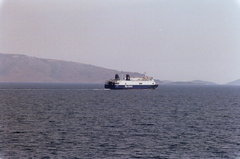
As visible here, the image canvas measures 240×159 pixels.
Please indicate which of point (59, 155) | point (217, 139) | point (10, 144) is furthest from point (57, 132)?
point (217, 139)

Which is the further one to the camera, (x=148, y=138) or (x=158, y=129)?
(x=158, y=129)

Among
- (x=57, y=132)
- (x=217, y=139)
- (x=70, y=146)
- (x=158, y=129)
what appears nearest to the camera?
(x=70, y=146)

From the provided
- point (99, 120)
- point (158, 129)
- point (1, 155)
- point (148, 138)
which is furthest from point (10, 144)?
point (99, 120)

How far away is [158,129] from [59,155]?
20679 mm

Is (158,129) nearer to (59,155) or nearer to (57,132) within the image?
(57,132)

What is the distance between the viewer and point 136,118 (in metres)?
72.6

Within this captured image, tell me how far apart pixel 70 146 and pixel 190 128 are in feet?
68.4

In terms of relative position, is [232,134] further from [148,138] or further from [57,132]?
[57,132]

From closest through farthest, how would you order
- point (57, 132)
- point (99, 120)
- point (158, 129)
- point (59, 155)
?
point (59, 155) → point (57, 132) → point (158, 129) → point (99, 120)

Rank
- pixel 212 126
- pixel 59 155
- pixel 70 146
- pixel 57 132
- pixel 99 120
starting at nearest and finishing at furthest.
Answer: pixel 59 155, pixel 70 146, pixel 57 132, pixel 212 126, pixel 99 120

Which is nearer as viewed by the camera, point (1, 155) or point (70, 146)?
point (1, 155)

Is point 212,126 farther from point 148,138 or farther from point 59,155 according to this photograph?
Answer: point 59,155

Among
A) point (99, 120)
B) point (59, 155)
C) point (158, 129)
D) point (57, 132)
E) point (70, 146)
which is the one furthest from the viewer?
point (99, 120)

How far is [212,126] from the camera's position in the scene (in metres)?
62.8
